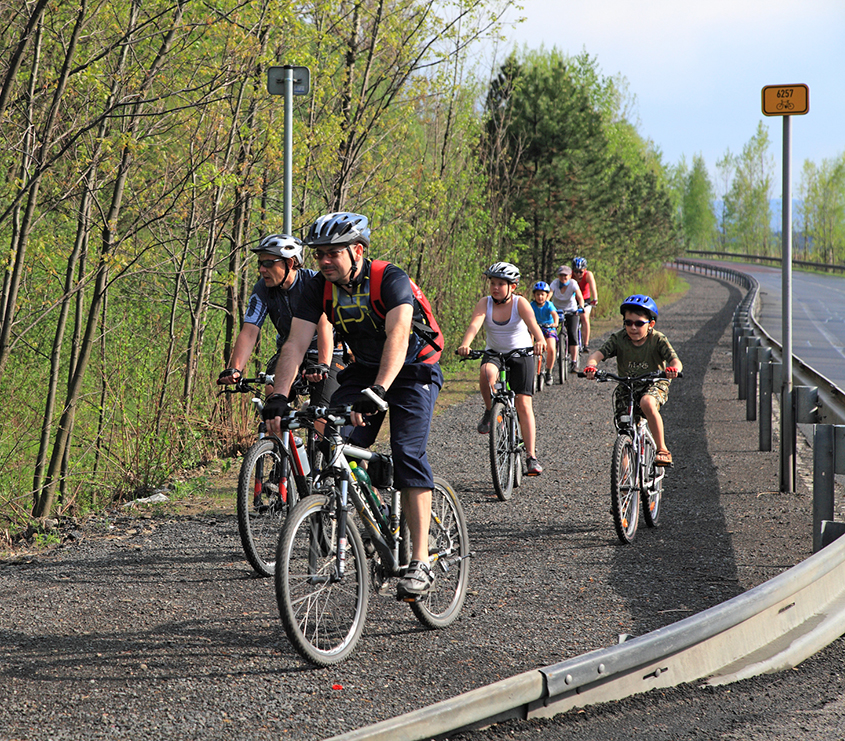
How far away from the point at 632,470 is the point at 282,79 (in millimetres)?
4549

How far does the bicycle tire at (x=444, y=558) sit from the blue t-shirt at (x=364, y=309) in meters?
0.71

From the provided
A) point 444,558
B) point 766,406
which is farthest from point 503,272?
point 444,558

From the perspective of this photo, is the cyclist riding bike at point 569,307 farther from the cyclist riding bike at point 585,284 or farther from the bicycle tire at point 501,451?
the bicycle tire at point 501,451

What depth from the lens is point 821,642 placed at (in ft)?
15.1

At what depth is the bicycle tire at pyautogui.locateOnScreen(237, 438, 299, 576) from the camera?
5.82 metres

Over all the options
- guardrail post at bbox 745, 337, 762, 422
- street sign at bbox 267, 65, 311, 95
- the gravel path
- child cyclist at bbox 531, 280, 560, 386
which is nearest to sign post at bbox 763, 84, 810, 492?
the gravel path

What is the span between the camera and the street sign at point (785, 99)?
825 centimetres

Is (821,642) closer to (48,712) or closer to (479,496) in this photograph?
(48,712)

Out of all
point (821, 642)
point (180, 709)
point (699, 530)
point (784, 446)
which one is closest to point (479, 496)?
point (699, 530)

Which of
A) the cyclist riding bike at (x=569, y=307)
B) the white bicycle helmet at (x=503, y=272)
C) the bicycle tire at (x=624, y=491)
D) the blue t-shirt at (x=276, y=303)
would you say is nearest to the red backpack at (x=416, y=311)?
the blue t-shirt at (x=276, y=303)

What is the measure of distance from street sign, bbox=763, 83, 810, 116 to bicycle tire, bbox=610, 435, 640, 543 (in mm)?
3277

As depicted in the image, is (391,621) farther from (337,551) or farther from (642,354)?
(642,354)

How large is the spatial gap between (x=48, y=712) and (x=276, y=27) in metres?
8.72

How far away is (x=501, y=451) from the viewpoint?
837cm
